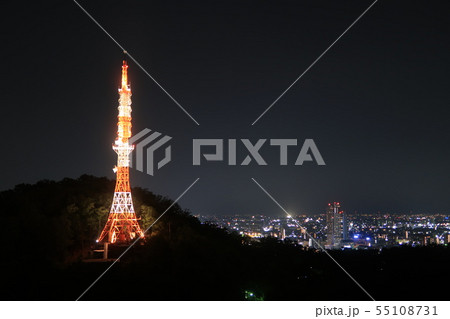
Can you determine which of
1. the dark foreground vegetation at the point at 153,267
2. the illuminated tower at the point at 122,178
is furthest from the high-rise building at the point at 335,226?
the illuminated tower at the point at 122,178

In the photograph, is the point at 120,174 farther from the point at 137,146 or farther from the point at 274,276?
the point at 274,276

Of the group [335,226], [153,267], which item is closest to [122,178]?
[153,267]

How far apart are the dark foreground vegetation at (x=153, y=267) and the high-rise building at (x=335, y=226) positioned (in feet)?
191

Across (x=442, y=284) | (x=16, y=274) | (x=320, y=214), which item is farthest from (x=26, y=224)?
(x=320, y=214)

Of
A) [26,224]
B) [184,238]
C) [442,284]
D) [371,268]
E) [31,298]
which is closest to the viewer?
[31,298]

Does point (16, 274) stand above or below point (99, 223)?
below

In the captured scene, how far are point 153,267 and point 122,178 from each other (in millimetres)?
5872

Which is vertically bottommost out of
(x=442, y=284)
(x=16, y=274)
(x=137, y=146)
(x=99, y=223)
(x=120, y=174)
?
(x=442, y=284)

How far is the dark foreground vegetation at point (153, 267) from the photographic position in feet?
52.3

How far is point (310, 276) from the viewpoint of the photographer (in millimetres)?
24891

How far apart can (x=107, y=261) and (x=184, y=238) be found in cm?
341

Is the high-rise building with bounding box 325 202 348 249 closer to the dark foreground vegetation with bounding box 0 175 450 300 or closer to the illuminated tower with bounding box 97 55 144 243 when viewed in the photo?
the dark foreground vegetation with bounding box 0 175 450 300

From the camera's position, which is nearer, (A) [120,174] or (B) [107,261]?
(B) [107,261]

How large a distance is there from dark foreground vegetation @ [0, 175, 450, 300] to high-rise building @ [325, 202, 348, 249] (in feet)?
191
